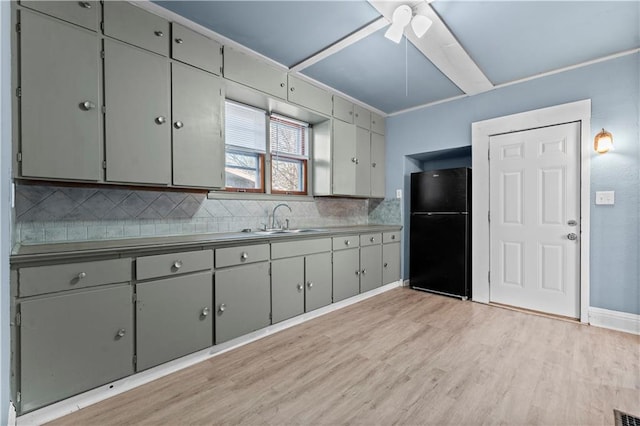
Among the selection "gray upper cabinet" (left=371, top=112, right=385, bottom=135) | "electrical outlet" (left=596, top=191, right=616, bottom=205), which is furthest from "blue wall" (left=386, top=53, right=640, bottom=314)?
"gray upper cabinet" (left=371, top=112, right=385, bottom=135)

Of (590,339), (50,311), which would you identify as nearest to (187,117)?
(50,311)

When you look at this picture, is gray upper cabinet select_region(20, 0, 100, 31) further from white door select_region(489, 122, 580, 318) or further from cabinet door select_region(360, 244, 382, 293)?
white door select_region(489, 122, 580, 318)

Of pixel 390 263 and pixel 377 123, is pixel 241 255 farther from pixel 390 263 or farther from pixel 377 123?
pixel 377 123

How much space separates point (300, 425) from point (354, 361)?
2.44 ft

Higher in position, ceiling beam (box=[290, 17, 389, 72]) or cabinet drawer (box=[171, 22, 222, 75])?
ceiling beam (box=[290, 17, 389, 72])

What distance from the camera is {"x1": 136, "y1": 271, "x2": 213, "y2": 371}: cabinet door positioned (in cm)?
187

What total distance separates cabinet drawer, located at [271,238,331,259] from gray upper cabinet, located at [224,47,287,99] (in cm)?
154

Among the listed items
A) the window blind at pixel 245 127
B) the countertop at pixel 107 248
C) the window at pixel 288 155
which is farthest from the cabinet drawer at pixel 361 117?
the countertop at pixel 107 248

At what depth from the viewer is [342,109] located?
3.79 metres

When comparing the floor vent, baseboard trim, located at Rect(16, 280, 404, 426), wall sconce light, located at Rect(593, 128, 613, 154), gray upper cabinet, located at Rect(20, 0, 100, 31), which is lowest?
the floor vent

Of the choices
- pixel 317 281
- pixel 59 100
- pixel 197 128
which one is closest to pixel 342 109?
pixel 197 128

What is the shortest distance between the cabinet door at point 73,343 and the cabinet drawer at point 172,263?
14 cm

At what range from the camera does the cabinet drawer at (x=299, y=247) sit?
2.66m

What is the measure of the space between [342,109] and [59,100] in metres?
2.86
